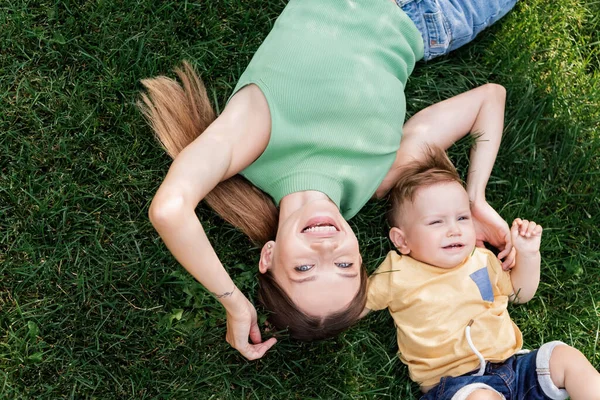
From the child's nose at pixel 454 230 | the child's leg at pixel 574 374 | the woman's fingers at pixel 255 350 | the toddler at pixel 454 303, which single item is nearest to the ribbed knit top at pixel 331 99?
the toddler at pixel 454 303

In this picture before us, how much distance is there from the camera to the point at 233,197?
11.3ft

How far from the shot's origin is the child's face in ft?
11.0

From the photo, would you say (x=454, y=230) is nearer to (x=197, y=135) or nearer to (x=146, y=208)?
(x=197, y=135)

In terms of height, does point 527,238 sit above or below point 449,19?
below

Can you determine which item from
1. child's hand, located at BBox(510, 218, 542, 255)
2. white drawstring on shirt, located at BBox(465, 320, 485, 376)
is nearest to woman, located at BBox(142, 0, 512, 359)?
child's hand, located at BBox(510, 218, 542, 255)

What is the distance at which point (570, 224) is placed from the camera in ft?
12.9

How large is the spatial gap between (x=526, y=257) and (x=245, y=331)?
153cm

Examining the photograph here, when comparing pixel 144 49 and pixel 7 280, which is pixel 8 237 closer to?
pixel 7 280

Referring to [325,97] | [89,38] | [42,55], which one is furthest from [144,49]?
[325,97]

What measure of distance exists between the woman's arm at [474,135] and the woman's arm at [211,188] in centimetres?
90

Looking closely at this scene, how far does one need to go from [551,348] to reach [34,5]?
3300 millimetres

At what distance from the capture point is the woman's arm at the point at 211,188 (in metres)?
2.80

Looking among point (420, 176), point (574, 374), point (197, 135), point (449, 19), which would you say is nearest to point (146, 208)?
point (197, 135)

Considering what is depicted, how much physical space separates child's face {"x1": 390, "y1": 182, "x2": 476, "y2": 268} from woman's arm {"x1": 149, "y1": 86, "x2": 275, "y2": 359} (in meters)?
0.88
